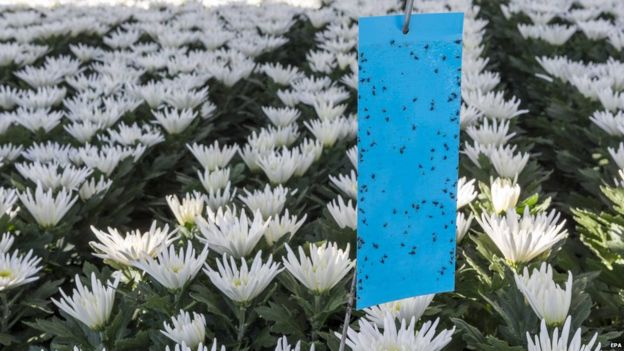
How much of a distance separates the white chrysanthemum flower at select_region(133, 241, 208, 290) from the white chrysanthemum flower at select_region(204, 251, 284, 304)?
0.21ft

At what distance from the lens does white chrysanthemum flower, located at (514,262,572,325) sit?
1229mm

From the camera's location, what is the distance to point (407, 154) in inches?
43.9

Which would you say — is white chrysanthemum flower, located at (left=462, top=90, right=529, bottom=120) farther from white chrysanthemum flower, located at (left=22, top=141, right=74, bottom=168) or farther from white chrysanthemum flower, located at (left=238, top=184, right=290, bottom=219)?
white chrysanthemum flower, located at (left=22, top=141, right=74, bottom=168)

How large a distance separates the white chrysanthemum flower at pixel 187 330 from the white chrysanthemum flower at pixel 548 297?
0.58 meters

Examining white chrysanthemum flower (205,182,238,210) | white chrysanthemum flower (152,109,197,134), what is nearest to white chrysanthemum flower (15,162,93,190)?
white chrysanthemum flower (205,182,238,210)

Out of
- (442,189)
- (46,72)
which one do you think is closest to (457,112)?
(442,189)

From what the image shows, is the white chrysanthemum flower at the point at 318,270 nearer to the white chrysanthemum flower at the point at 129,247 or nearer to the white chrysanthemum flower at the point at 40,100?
the white chrysanthemum flower at the point at 129,247

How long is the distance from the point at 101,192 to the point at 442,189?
4.51 feet

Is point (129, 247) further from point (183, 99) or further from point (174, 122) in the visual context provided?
point (183, 99)

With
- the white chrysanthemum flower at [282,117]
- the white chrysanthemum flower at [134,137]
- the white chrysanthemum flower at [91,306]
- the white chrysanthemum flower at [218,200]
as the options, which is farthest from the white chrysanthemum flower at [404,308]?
the white chrysanthemum flower at [282,117]

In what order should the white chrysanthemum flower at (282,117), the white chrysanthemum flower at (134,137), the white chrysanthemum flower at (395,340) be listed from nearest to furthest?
the white chrysanthemum flower at (395,340), the white chrysanthemum flower at (134,137), the white chrysanthemum flower at (282,117)

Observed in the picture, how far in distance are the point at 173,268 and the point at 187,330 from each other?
0.21 m

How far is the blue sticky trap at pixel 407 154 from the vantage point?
1.08 metres

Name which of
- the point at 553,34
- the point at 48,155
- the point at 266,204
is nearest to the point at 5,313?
the point at 266,204
